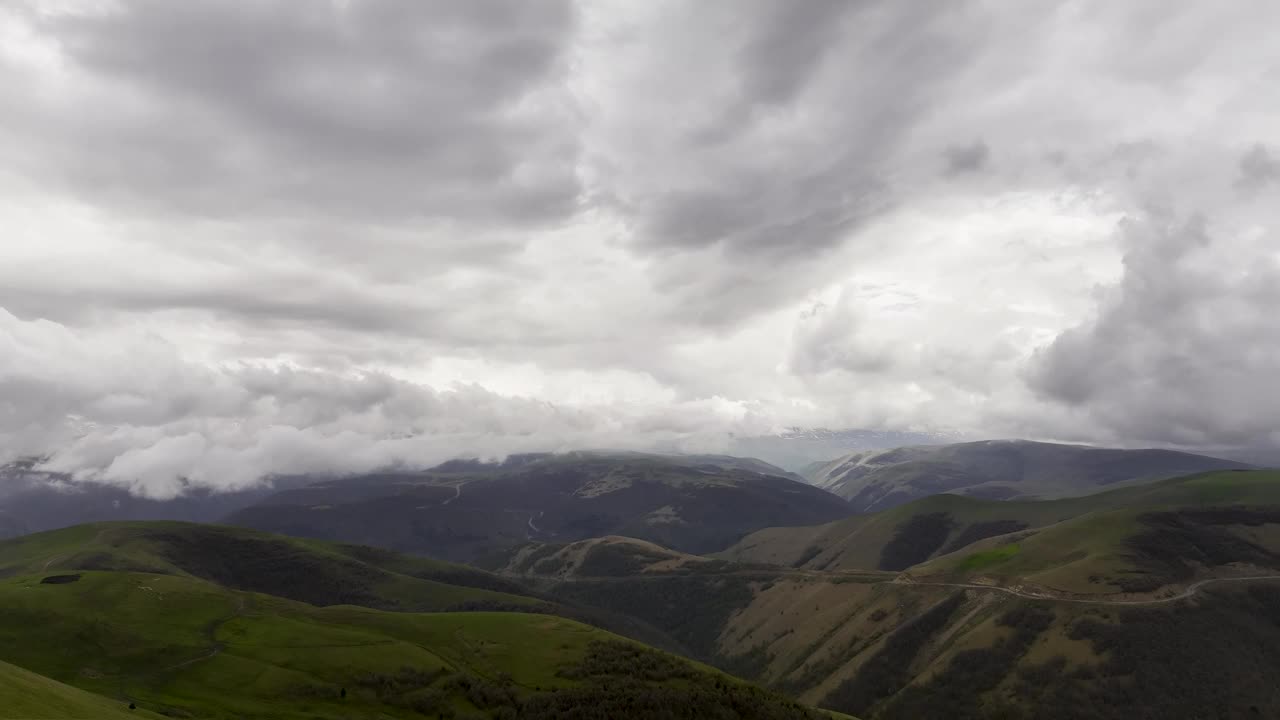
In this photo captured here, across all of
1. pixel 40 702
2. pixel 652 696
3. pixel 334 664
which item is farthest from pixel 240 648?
pixel 40 702

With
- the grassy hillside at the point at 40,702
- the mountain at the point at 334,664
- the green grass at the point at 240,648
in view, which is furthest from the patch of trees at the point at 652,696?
the grassy hillside at the point at 40,702

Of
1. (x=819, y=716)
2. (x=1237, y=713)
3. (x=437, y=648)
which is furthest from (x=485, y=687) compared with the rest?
(x=1237, y=713)

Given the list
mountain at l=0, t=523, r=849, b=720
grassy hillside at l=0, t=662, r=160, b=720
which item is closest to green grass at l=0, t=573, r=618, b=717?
mountain at l=0, t=523, r=849, b=720

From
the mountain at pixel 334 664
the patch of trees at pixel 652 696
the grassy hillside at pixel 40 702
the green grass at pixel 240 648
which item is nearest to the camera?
the grassy hillside at pixel 40 702

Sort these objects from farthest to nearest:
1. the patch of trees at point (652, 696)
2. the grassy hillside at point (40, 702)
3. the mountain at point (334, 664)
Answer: the mountain at point (334, 664)
the patch of trees at point (652, 696)
the grassy hillside at point (40, 702)

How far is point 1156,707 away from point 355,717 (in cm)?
23326

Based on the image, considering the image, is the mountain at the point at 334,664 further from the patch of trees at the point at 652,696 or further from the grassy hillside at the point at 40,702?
the grassy hillside at the point at 40,702

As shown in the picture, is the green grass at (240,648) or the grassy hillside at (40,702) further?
the green grass at (240,648)

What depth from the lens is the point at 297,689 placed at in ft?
447

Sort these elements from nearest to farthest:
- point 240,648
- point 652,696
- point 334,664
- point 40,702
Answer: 1. point 40,702
2. point 652,696
3. point 334,664
4. point 240,648

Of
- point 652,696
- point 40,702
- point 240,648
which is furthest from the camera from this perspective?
point 240,648

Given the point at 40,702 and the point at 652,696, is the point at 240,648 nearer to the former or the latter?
the point at 652,696

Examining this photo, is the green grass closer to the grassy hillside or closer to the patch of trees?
the patch of trees

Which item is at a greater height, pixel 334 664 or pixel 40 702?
pixel 40 702
